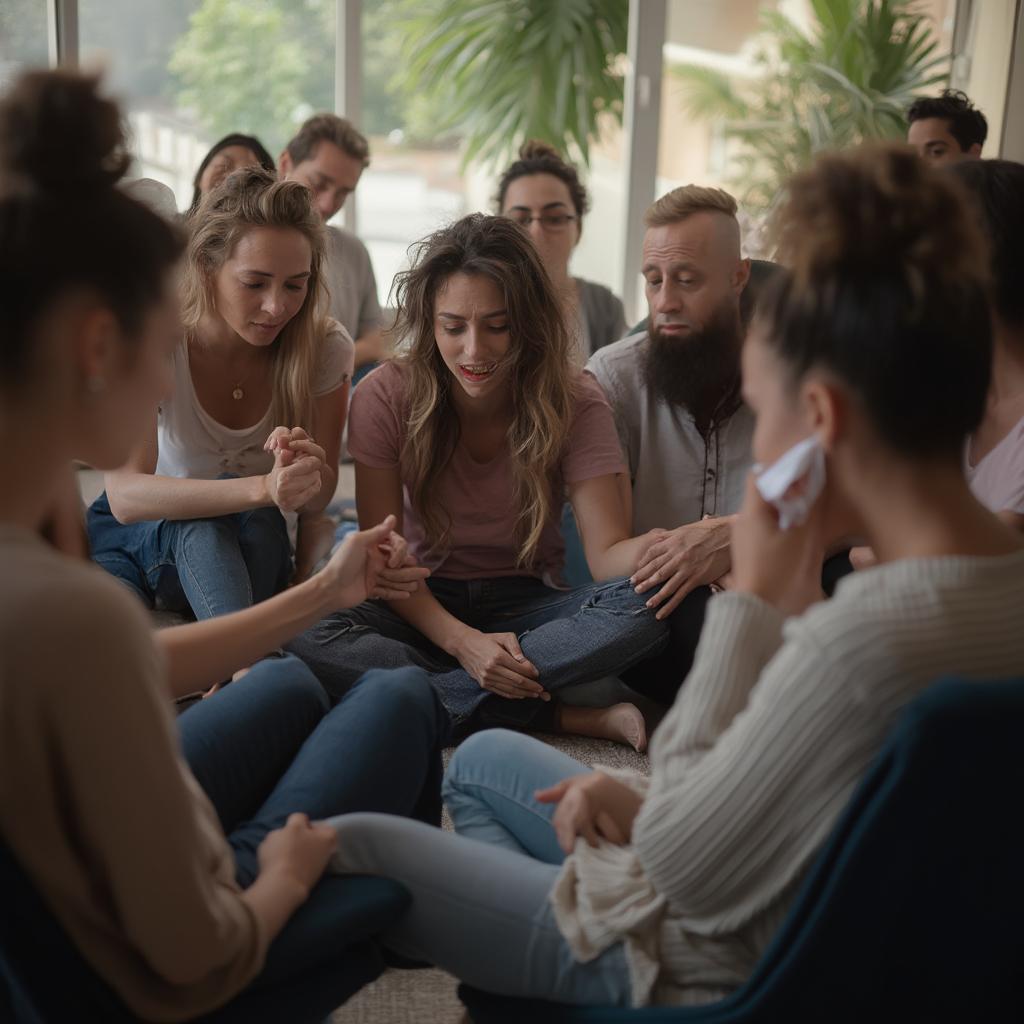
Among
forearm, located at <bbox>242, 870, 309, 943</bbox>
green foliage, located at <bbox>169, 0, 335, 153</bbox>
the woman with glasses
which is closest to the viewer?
forearm, located at <bbox>242, 870, 309, 943</bbox>

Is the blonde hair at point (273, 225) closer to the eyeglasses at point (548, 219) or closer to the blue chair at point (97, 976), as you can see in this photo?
the eyeglasses at point (548, 219)

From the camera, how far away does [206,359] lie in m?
2.89

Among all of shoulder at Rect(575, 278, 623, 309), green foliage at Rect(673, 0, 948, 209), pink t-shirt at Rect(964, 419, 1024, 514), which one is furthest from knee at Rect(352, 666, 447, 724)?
green foliage at Rect(673, 0, 948, 209)

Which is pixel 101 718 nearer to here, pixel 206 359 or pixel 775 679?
pixel 775 679

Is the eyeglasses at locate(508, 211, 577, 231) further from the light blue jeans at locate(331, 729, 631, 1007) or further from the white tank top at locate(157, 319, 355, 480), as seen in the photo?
the light blue jeans at locate(331, 729, 631, 1007)

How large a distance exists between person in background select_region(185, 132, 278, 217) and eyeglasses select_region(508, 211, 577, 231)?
2.82 ft

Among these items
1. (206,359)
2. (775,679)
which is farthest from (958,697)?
(206,359)

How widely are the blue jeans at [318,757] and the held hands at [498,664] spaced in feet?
2.99

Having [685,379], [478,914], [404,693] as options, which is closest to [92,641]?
[478,914]

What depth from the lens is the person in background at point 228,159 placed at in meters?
4.00

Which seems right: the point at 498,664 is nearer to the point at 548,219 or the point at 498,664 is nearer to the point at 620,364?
the point at 620,364

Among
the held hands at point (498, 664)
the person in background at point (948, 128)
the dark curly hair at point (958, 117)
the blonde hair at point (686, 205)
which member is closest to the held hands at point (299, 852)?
the held hands at point (498, 664)

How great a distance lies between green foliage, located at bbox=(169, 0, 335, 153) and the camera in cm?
559

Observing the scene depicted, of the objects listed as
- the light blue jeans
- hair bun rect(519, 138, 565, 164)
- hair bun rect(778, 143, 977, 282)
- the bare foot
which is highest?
hair bun rect(519, 138, 565, 164)
